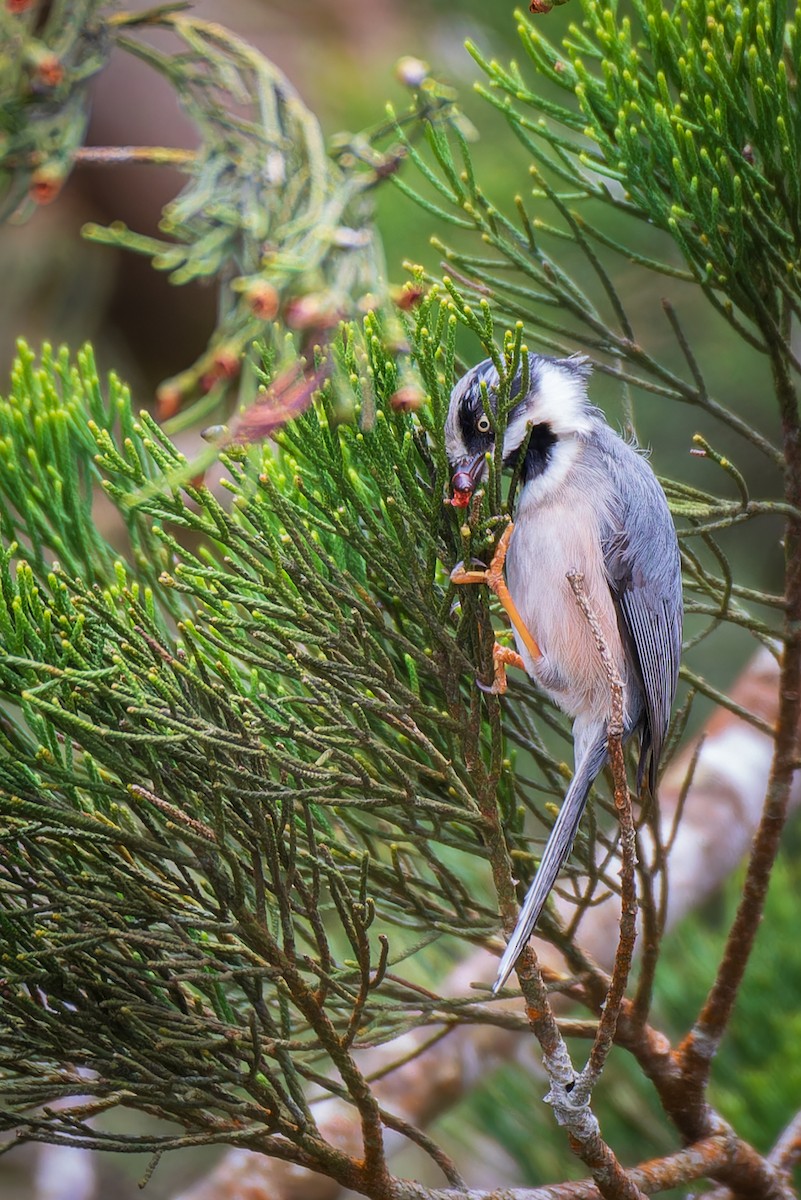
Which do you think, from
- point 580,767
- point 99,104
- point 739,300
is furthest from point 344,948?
point 99,104

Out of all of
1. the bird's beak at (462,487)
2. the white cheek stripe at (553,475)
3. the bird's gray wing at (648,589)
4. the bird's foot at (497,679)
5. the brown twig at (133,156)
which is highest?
the brown twig at (133,156)

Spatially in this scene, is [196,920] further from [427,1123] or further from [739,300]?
[427,1123]

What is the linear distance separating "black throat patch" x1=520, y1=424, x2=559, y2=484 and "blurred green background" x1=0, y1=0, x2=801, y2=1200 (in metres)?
1.33

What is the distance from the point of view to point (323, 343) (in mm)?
1294

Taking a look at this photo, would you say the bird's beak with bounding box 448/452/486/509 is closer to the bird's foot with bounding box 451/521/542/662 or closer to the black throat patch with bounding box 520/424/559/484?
the bird's foot with bounding box 451/521/542/662

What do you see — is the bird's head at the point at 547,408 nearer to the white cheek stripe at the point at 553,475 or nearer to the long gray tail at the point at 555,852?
the white cheek stripe at the point at 553,475

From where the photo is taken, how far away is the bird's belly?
5.10 ft

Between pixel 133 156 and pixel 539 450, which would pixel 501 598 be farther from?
pixel 133 156

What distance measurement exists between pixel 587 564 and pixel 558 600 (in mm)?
74

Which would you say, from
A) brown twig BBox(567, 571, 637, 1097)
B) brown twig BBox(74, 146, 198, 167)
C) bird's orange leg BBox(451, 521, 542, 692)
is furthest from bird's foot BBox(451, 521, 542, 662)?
brown twig BBox(74, 146, 198, 167)

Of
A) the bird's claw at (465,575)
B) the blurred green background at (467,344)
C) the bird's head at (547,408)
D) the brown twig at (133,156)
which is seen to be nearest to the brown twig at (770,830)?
the bird's head at (547,408)

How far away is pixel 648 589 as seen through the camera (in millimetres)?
1581

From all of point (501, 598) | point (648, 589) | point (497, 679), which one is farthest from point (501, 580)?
point (648, 589)

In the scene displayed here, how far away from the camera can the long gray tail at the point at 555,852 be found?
1.11 m
